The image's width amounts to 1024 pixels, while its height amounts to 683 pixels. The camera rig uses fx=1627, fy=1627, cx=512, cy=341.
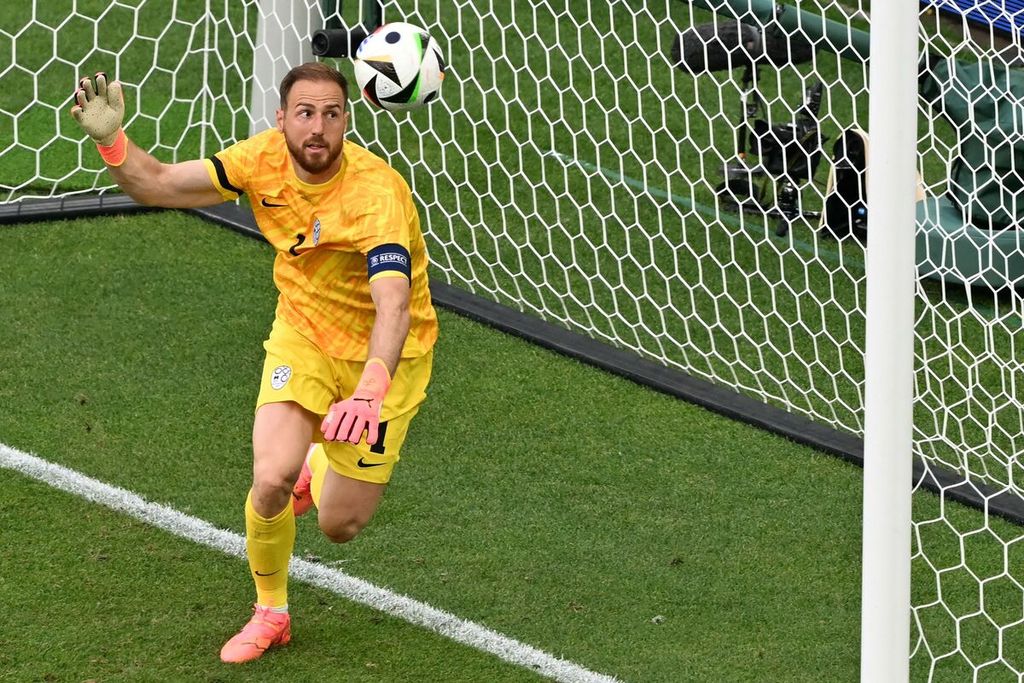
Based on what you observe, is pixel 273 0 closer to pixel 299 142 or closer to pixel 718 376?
pixel 718 376

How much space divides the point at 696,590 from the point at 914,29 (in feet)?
6.85

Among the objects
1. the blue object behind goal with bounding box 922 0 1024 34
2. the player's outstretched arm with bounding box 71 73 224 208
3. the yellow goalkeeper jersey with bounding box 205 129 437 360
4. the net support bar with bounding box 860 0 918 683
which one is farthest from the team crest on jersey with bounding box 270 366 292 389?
the blue object behind goal with bounding box 922 0 1024 34

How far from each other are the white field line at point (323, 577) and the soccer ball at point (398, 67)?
61.2 inches

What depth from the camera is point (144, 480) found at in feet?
19.0

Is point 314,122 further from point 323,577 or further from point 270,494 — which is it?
point 323,577

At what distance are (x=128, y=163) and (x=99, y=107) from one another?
0.84 ft

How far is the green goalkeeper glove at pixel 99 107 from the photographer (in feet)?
14.3

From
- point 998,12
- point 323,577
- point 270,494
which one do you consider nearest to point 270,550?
point 270,494

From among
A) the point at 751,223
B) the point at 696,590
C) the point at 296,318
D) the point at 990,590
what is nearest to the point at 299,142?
the point at 296,318

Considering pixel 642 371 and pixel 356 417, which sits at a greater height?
pixel 356 417

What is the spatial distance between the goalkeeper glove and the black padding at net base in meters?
2.88

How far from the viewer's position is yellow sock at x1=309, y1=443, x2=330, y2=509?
5051 millimetres

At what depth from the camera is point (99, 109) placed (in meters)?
4.37

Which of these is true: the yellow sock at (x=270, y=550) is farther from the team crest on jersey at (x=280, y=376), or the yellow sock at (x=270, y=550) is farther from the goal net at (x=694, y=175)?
the goal net at (x=694, y=175)
